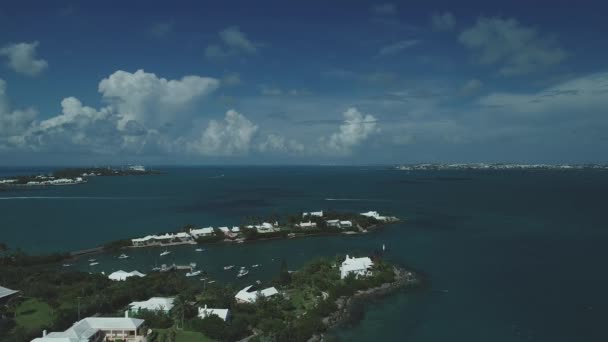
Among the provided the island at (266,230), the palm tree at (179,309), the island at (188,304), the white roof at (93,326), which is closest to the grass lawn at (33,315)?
the island at (188,304)

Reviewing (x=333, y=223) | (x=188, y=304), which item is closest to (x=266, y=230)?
(x=333, y=223)

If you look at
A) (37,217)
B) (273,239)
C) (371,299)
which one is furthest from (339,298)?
(37,217)

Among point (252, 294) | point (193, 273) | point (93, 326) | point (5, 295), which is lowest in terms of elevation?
point (193, 273)

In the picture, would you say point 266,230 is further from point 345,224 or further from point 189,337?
point 189,337

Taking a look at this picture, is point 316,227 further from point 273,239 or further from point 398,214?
point 398,214

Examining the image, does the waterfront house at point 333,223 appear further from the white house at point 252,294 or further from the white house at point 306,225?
the white house at point 252,294

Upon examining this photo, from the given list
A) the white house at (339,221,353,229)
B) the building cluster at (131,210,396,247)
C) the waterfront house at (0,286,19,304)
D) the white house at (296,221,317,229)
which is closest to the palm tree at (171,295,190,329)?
the waterfront house at (0,286,19,304)
